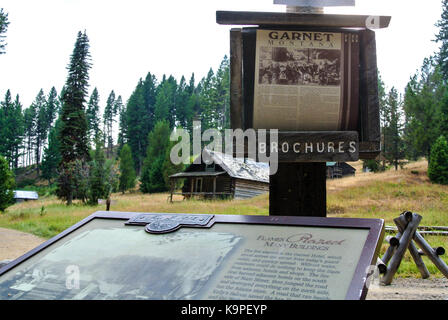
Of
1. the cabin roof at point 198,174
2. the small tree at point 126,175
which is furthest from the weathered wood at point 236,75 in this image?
the small tree at point 126,175

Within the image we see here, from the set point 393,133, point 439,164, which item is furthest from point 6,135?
point 439,164

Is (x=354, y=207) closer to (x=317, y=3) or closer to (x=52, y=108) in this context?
(x=317, y=3)

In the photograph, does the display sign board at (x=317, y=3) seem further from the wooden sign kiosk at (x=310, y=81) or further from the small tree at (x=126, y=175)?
the small tree at (x=126, y=175)

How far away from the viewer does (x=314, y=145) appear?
8.59 feet

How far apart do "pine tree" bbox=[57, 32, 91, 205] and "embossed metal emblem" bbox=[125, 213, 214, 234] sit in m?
28.2

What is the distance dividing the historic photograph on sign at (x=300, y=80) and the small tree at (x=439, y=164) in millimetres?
29918

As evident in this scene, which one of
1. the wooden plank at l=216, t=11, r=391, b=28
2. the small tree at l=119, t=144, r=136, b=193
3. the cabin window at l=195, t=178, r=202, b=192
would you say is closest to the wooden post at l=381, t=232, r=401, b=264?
the wooden plank at l=216, t=11, r=391, b=28

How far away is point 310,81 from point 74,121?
106ft

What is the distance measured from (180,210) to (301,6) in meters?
16.9

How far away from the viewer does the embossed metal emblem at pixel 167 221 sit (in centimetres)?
249

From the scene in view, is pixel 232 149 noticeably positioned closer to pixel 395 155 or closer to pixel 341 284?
pixel 341 284

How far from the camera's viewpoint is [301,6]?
276 cm

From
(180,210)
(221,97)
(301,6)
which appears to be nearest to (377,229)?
(301,6)

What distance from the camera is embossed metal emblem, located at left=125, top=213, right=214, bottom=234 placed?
8.17 feet
